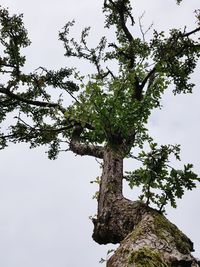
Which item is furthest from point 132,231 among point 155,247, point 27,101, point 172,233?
point 27,101

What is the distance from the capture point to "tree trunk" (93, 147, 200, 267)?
3.78 metres

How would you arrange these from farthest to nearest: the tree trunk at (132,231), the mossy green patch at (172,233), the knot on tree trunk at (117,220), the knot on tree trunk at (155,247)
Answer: the knot on tree trunk at (117,220), the mossy green patch at (172,233), the tree trunk at (132,231), the knot on tree trunk at (155,247)

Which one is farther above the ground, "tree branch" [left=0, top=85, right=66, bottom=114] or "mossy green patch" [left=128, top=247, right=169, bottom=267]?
"tree branch" [left=0, top=85, right=66, bottom=114]

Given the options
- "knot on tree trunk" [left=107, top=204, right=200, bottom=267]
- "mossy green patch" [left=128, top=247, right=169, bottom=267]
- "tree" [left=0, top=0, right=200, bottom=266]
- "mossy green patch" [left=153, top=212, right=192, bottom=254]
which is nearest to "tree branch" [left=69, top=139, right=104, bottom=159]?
"tree" [left=0, top=0, right=200, bottom=266]

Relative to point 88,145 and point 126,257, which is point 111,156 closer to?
point 88,145

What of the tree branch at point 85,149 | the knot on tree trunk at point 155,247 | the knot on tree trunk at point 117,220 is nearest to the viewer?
the knot on tree trunk at point 155,247

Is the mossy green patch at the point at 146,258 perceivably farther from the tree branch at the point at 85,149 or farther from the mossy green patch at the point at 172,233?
the tree branch at the point at 85,149

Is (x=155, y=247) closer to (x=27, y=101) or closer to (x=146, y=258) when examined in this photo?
(x=146, y=258)

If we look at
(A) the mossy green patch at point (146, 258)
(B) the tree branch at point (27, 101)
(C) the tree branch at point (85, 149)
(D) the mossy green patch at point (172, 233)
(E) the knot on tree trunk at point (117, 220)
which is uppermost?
(B) the tree branch at point (27, 101)

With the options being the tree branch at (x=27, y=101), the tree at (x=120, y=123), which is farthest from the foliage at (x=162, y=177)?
the tree branch at (x=27, y=101)

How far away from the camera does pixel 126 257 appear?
12.4ft

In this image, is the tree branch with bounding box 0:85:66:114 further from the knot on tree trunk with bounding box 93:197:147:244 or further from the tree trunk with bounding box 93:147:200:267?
the knot on tree trunk with bounding box 93:197:147:244

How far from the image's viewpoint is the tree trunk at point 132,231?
3.78m

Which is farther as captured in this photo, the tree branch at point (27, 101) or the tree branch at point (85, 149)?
the tree branch at point (27, 101)
